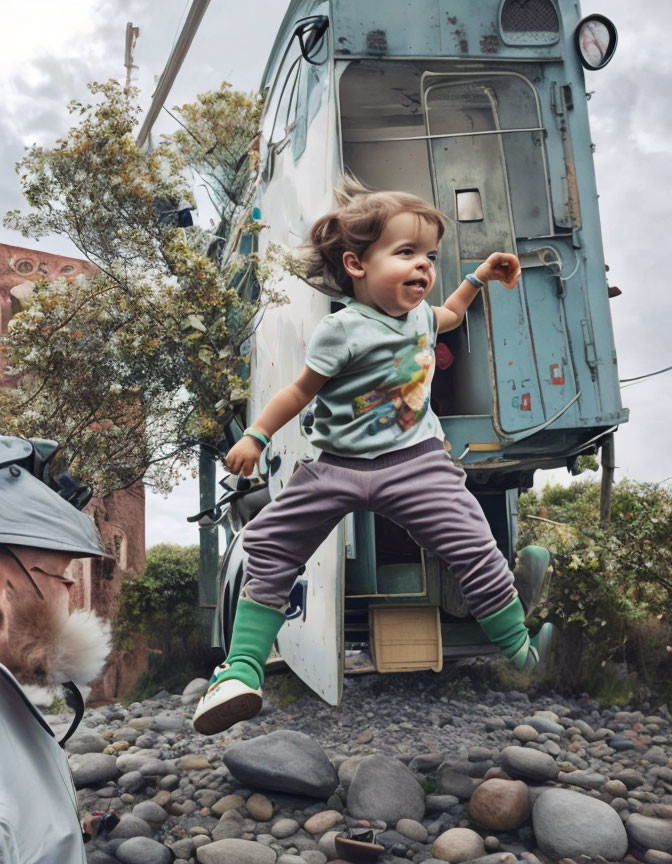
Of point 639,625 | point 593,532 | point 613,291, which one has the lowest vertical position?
point 639,625

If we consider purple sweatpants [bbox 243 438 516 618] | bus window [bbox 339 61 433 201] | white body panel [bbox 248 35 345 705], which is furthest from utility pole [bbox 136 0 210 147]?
purple sweatpants [bbox 243 438 516 618]

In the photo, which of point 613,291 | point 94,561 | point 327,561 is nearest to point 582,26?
point 613,291

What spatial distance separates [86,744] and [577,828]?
2.53 m


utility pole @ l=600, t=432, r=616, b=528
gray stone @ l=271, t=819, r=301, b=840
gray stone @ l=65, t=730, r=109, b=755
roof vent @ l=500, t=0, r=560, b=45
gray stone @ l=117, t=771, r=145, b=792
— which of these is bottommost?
gray stone @ l=271, t=819, r=301, b=840

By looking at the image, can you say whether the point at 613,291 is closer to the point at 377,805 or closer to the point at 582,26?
the point at 582,26

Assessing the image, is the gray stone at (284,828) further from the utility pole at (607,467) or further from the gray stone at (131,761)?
the utility pole at (607,467)

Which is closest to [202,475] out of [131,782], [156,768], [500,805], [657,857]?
[156,768]

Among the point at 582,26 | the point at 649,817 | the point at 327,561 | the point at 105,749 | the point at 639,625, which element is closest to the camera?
the point at 327,561

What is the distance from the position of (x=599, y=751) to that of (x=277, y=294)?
3021 mm

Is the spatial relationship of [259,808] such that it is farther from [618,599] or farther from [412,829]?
[618,599]

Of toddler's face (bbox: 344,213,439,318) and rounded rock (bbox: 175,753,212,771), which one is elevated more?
toddler's face (bbox: 344,213,439,318)

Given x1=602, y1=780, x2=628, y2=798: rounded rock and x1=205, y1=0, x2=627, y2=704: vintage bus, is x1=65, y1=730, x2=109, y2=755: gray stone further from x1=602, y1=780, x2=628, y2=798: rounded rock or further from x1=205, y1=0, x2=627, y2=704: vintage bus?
x1=602, y1=780, x2=628, y2=798: rounded rock

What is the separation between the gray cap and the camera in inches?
62.2

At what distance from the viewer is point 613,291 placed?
3707mm
